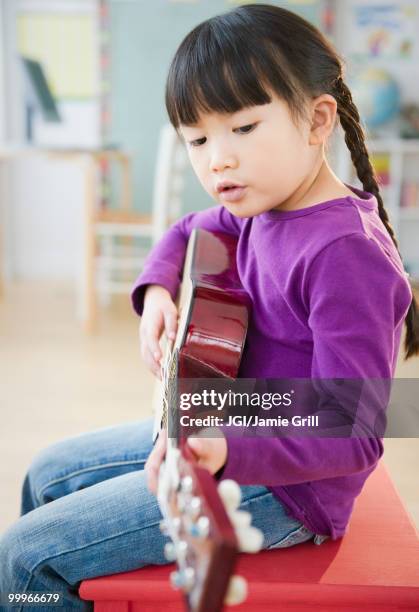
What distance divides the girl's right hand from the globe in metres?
3.44

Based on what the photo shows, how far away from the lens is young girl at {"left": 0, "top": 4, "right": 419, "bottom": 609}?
73 cm

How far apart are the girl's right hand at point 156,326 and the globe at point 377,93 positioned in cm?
344

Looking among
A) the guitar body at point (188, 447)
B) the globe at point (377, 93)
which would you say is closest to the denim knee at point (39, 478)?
the guitar body at point (188, 447)

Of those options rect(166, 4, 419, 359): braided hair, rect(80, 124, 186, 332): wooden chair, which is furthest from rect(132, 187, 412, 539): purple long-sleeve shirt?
rect(80, 124, 186, 332): wooden chair

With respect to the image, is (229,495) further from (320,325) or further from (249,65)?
(249,65)

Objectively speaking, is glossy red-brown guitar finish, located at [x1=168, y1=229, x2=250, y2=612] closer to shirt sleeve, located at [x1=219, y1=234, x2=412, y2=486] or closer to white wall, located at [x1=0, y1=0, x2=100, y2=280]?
shirt sleeve, located at [x1=219, y1=234, x2=412, y2=486]

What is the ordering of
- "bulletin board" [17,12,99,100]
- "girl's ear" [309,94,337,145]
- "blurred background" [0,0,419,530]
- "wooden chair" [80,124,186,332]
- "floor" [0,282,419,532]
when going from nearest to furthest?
"girl's ear" [309,94,337,145] → "floor" [0,282,419,532] → "wooden chair" [80,124,186,332] → "blurred background" [0,0,419,530] → "bulletin board" [17,12,99,100]

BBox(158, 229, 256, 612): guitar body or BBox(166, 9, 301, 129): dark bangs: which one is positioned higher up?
BBox(166, 9, 301, 129): dark bangs

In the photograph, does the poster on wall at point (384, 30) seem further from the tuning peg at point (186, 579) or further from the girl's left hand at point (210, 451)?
the tuning peg at point (186, 579)

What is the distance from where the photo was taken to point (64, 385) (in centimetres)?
243

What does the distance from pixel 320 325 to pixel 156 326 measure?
364 mm

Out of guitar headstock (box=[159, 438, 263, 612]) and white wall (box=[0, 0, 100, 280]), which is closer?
guitar headstock (box=[159, 438, 263, 612])

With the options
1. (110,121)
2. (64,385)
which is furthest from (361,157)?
(110,121)

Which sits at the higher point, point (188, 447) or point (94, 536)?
point (188, 447)
